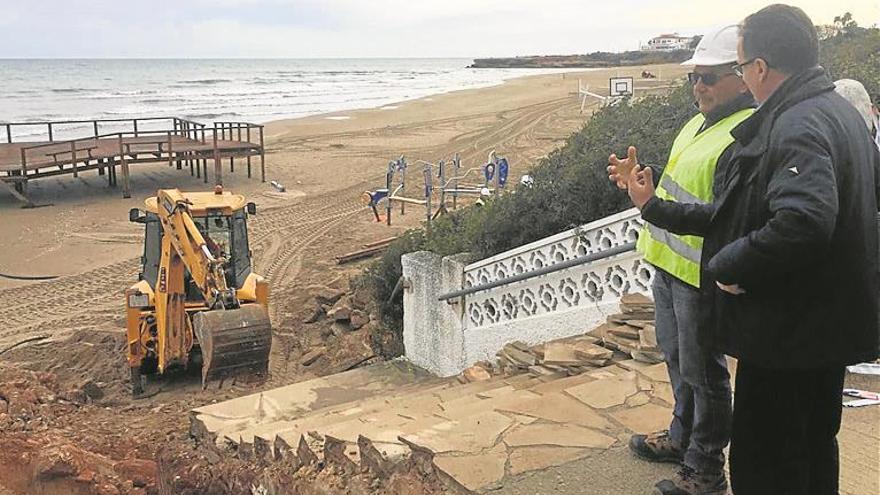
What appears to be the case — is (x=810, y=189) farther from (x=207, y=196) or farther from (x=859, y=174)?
(x=207, y=196)

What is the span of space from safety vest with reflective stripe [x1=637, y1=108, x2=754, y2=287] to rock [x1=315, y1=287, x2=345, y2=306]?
8716 mm

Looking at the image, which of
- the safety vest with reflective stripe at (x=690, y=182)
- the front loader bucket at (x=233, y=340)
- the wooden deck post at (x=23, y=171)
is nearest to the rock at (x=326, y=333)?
the front loader bucket at (x=233, y=340)

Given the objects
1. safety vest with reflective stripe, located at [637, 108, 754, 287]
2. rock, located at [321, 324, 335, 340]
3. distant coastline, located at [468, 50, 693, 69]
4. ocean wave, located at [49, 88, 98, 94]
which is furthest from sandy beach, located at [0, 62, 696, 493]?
distant coastline, located at [468, 50, 693, 69]

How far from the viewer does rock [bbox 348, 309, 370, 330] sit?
34.1 ft

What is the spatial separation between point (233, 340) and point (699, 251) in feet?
16.2

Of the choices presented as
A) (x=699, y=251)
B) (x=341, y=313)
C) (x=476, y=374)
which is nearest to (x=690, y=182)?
(x=699, y=251)

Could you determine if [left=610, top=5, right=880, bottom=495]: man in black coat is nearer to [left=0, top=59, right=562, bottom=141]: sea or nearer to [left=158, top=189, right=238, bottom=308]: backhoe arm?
[left=158, top=189, right=238, bottom=308]: backhoe arm

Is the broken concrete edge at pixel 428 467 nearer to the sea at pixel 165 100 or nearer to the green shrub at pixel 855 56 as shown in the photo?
the green shrub at pixel 855 56

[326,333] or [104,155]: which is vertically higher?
[104,155]

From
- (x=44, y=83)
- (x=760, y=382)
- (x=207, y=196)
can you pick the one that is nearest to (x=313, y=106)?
(x=44, y=83)

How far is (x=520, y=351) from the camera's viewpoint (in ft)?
19.6

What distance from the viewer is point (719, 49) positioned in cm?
310

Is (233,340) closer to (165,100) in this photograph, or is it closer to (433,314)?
(433,314)

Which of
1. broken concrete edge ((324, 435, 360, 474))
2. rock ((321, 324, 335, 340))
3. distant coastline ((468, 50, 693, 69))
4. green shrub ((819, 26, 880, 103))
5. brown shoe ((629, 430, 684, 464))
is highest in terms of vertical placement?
distant coastline ((468, 50, 693, 69))
